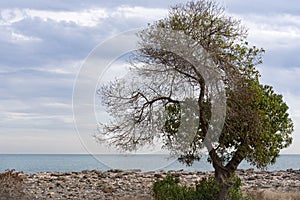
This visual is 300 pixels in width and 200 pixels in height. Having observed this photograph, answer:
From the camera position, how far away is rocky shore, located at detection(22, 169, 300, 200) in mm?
20609

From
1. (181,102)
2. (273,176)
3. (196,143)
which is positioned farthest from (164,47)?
(273,176)

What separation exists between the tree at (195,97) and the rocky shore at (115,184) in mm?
3807

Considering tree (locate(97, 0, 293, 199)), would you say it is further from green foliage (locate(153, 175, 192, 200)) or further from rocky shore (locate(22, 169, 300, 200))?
rocky shore (locate(22, 169, 300, 200))

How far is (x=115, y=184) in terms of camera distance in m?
24.1

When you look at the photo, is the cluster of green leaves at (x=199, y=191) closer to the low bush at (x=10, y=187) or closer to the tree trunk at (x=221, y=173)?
the tree trunk at (x=221, y=173)

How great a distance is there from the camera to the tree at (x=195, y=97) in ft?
45.8

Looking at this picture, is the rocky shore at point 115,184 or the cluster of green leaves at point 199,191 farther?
the rocky shore at point 115,184

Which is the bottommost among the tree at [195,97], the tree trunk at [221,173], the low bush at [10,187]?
the low bush at [10,187]

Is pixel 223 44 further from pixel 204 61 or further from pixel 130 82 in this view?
pixel 130 82

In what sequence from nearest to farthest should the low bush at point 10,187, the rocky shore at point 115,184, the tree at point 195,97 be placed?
the tree at point 195,97
the low bush at point 10,187
the rocky shore at point 115,184

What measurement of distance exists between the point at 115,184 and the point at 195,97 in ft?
35.2

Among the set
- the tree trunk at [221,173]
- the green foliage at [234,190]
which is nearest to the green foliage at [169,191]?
the tree trunk at [221,173]

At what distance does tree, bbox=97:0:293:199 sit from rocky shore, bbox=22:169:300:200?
381 centimetres

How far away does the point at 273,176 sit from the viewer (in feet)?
98.1
